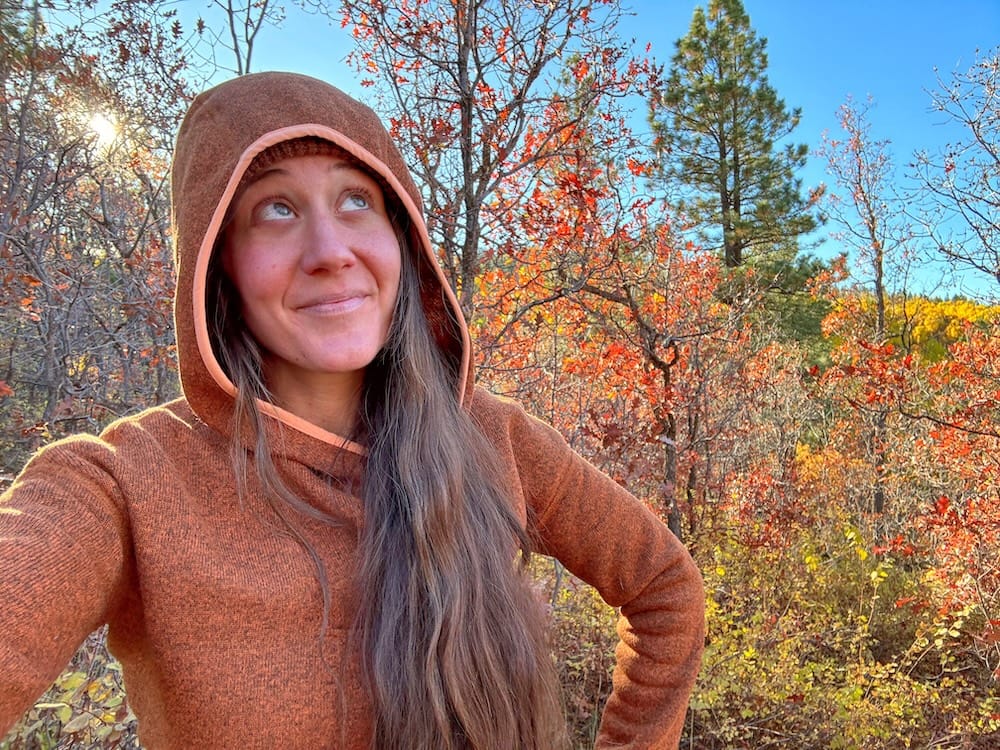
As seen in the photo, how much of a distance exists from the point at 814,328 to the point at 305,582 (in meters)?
16.4

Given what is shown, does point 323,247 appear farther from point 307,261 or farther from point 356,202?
point 356,202

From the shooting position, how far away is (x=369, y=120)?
1.26 metres

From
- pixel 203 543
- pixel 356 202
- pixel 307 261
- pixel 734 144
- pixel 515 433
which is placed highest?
pixel 734 144

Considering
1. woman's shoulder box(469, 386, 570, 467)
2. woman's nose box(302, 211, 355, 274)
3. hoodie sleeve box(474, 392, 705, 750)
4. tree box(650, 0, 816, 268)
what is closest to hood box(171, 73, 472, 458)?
woman's nose box(302, 211, 355, 274)

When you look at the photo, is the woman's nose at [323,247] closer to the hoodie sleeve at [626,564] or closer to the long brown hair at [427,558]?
the long brown hair at [427,558]

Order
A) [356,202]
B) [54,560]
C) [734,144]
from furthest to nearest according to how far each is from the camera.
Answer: [734,144] → [356,202] → [54,560]

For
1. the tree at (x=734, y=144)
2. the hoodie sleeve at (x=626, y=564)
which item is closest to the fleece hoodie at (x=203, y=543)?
the hoodie sleeve at (x=626, y=564)

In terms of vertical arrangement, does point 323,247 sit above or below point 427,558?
above

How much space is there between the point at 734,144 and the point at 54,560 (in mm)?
17376

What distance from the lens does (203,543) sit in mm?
977

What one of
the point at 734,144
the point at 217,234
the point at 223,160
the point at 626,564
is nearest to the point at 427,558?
the point at 626,564

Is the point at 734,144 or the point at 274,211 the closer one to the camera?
the point at 274,211

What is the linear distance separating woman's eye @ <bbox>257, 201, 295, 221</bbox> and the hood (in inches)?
2.7

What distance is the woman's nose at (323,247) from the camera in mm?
1149
